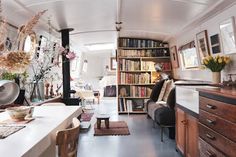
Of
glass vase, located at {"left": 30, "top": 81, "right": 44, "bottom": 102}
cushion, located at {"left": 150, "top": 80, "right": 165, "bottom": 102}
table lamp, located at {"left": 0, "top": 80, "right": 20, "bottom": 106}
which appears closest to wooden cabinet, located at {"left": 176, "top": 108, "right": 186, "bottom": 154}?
table lamp, located at {"left": 0, "top": 80, "right": 20, "bottom": 106}

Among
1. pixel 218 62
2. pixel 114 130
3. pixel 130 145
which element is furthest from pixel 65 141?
pixel 114 130

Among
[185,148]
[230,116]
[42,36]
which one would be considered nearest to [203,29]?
[185,148]

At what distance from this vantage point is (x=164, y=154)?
3957 millimetres

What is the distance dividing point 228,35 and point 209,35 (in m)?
0.76

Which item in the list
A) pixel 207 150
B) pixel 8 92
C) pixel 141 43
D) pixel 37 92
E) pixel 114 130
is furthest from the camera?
pixel 141 43

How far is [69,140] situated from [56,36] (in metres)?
5.46

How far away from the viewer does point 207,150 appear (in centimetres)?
250

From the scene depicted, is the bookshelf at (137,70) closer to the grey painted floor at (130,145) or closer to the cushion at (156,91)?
the cushion at (156,91)

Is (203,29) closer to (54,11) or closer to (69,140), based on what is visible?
(54,11)

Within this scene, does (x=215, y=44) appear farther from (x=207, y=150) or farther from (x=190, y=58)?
(x=207, y=150)

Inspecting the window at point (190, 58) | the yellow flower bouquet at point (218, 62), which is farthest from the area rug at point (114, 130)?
the yellow flower bouquet at point (218, 62)

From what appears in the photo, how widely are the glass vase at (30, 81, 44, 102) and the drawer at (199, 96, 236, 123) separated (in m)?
3.35

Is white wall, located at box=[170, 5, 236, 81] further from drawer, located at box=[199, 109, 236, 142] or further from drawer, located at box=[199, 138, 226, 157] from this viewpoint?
drawer, located at box=[199, 138, 226, 157]

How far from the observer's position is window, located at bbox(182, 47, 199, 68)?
16.3 feet
